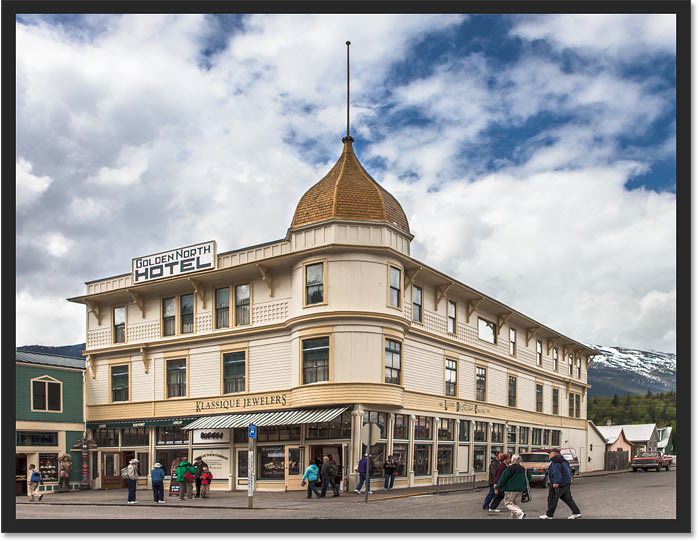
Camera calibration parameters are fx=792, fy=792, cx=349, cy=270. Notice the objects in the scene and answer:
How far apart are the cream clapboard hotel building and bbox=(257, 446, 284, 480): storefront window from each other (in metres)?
0.07

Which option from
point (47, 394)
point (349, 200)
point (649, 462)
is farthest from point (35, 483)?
point (649, 462)

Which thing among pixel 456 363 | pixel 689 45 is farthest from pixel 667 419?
pixel 689 45

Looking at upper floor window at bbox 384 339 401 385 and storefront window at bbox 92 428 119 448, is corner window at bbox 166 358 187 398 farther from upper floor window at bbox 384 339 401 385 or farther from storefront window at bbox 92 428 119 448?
upper floor window at bbox 384 339 401 385

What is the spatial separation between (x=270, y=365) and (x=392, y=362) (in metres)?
5.85

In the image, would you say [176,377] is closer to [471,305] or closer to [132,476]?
[132,476]

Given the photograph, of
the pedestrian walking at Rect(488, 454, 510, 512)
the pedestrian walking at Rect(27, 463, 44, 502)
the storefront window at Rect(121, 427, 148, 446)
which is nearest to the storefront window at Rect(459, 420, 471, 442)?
the storefront window at Rect(121, 427, 148, 446)

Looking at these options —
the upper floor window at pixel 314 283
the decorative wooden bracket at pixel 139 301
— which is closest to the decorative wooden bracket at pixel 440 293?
the upper floor window at pixel 314 283

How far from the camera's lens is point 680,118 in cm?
1442

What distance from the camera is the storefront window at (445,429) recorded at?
3875 cm

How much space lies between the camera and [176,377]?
40250 millimetres

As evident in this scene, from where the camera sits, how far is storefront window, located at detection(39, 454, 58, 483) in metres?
40.5

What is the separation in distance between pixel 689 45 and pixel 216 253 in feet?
88.5

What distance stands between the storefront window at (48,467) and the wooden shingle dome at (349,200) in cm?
1830

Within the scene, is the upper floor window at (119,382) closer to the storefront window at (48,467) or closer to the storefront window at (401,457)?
the storefront window at (48,467)
